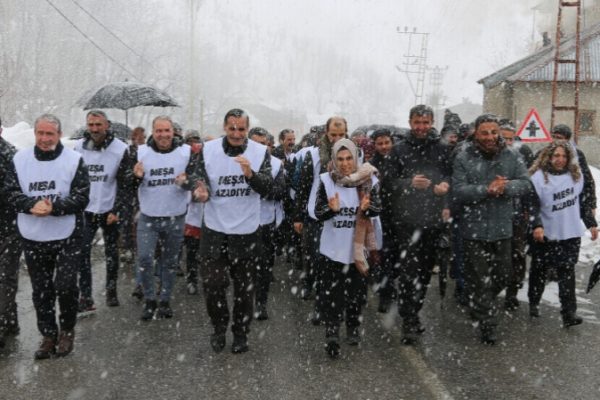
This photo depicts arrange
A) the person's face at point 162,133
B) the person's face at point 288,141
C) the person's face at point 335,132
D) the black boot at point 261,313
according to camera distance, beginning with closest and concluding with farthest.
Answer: the person's face at point 335,132, the person's face at point 162,133, the black boot at point 261,313, the person's face at point 288,141

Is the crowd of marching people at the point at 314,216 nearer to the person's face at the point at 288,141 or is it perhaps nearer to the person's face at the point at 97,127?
the person's face at the point at 97,127

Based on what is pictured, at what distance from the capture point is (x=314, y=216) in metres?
5.15

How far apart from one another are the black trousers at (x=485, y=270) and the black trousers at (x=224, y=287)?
1982 mm

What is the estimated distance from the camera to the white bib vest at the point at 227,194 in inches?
195

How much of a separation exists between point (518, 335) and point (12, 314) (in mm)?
4578

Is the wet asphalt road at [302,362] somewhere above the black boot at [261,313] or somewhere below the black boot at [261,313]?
below

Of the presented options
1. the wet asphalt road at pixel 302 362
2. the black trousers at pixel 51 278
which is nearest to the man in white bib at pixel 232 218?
the wet asphalt road at pixel 302 362

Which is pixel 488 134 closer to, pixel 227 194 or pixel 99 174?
pixel 227 194

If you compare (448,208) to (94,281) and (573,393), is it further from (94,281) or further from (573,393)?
(94,281)

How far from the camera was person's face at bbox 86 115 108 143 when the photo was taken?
6.13m

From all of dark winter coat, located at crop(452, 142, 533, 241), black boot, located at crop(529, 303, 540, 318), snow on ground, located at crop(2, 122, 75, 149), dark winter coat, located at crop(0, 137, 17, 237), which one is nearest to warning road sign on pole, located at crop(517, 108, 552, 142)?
black boot, located at crop(529, 303, 540, 318)

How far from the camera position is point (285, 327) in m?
5.80

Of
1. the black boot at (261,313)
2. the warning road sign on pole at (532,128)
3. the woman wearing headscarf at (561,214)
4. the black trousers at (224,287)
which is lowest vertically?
the black boot at (261,313)

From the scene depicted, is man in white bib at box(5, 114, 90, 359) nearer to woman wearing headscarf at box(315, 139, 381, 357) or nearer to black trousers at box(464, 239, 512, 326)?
woman wearing headscarf at box(315, 139, 381, 357)
